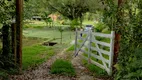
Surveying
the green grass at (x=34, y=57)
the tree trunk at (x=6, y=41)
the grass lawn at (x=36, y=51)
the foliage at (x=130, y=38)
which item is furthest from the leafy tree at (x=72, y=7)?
the foliage at (x=130, y=38)

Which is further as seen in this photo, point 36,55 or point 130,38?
point 36,55

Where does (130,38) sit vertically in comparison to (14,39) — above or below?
above

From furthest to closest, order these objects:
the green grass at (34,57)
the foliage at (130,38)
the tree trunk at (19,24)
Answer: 1. the green grass at (34,57)
2. the tree trunk at (19,24)
3. the foliage at (130,38)

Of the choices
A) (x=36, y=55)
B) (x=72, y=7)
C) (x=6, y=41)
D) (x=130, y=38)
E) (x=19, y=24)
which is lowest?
(x=36, y=55)

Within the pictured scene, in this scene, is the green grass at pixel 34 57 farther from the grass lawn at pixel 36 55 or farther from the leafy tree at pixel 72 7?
the leafy tree at pixel 72 7

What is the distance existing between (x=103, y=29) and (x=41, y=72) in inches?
299

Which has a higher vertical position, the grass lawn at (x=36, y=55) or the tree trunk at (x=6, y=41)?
the tree trunk at (x=6, y=41)

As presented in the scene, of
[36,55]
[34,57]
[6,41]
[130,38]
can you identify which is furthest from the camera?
[36,55]

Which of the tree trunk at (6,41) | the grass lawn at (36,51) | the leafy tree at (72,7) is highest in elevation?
the leafy tree at (72,7)

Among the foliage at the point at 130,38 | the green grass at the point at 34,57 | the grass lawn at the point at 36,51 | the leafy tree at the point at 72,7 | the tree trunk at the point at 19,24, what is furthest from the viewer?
the leafy tree at the point at 72,7

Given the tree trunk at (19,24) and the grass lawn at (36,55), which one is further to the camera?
the grass lawn at (36,55)

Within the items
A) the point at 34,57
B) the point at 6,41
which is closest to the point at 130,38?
the point at 6,41

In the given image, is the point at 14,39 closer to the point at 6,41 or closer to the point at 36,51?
the point at 6,41

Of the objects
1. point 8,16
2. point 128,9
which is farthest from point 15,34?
point 128,9
